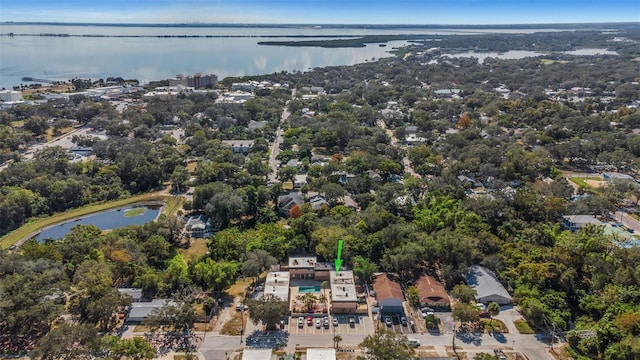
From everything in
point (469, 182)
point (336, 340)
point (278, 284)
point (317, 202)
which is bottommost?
point (336, 340)

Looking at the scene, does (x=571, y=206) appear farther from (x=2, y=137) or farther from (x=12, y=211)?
(x=2, y=137)

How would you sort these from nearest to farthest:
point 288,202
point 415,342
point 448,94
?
point 415,342
point 288,202
point 448,94

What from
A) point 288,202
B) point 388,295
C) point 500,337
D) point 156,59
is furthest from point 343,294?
point 156,59

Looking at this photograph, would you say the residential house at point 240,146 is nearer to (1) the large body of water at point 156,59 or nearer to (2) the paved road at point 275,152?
(2) the paved road at point 275,152

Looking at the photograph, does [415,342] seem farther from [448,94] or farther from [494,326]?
[448,94]

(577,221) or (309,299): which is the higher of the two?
(577,221)

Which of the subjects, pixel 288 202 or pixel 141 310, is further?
pixel 288 202

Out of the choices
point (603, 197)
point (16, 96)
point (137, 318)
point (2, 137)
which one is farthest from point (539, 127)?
point (16, 96)

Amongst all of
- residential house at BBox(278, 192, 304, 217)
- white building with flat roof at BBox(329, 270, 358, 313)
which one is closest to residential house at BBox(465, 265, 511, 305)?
white building with flat roof at BBox(329, 270, 358, 313)
